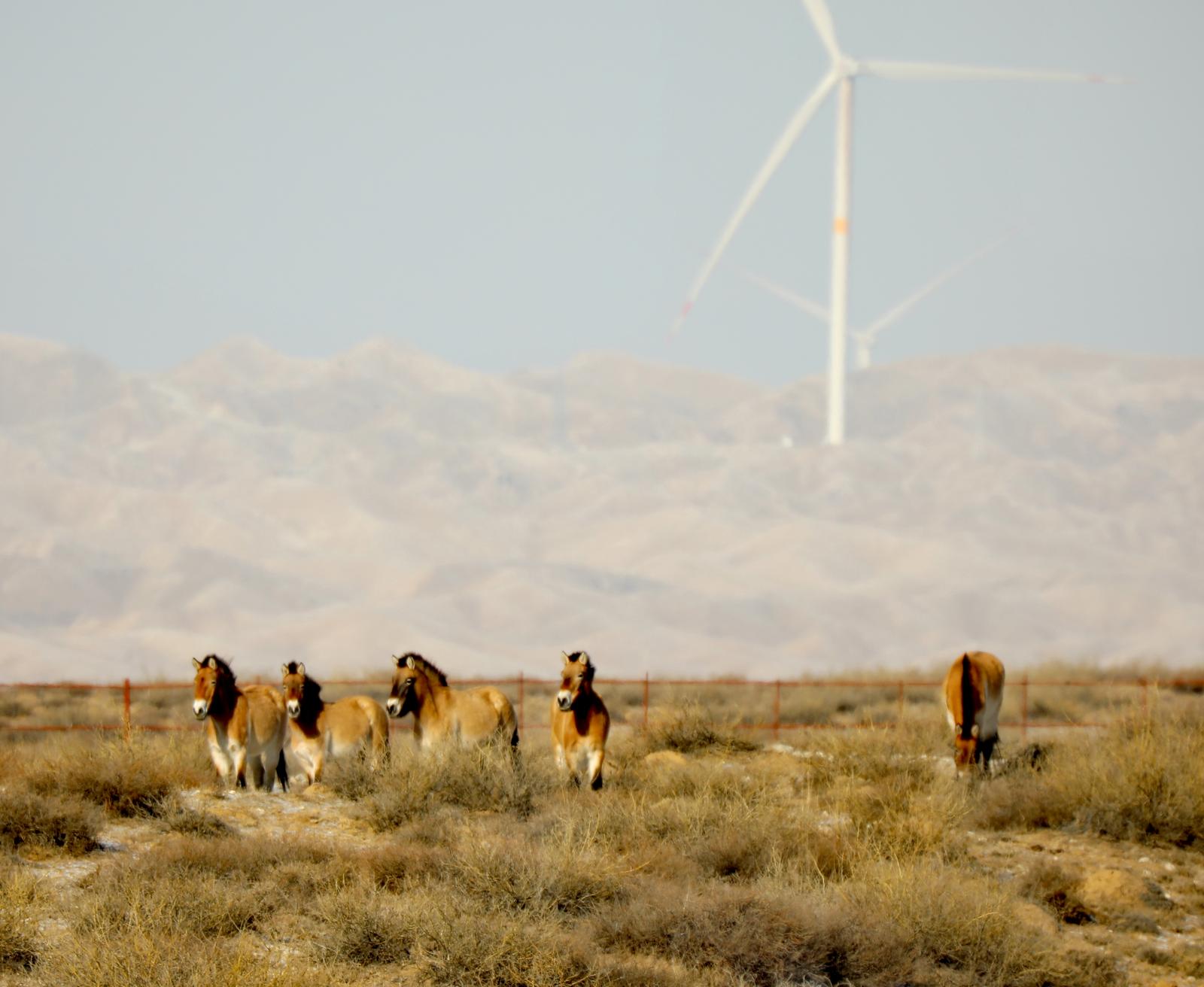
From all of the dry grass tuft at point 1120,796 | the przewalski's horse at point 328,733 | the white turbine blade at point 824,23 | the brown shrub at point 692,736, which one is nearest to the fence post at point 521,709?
the brown shrub at point 692,736

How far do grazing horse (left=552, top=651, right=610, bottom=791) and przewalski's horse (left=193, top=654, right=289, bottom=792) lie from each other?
3.63m

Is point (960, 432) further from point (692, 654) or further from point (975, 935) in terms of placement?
point (975, 935)

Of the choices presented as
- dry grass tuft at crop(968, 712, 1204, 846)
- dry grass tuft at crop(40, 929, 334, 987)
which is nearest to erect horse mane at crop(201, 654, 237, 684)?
dry grass tuft at crop(40, 929, 334, 987)

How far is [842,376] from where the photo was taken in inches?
4326

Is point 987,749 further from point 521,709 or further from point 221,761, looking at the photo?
point 221,761

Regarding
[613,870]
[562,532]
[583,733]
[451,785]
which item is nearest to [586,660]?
[583,733]

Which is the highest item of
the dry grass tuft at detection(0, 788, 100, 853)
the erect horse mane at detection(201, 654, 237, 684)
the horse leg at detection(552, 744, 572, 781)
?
the erect horse mane at detection(201, 654, 237, 684)

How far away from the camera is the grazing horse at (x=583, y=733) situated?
18625mm

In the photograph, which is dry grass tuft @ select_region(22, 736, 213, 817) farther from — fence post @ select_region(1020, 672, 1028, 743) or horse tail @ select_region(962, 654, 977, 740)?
fence post @ select_region(1020, 672, 1028, 743)

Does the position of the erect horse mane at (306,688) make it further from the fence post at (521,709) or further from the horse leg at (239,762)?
the fence post at (521,709)

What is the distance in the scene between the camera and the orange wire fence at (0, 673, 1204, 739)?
26.4 metres

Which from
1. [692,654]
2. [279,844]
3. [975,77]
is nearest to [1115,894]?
[279,844]

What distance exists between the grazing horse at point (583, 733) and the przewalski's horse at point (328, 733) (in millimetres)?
2380

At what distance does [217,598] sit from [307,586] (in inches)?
355
